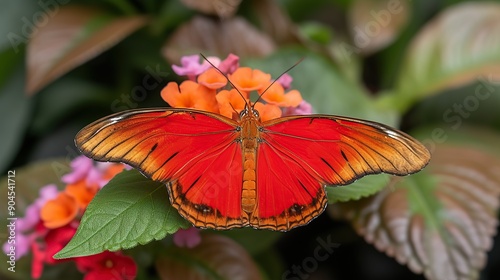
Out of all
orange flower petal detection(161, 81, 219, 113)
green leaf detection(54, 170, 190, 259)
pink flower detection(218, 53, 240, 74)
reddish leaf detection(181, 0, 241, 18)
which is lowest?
green leaf detection(54, 170, 190, 259)

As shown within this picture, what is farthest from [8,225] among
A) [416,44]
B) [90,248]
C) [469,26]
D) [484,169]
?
[469,26]

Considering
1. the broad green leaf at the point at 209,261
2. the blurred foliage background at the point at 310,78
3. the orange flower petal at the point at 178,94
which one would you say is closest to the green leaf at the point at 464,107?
the blurred foliage background at the point at 310,78

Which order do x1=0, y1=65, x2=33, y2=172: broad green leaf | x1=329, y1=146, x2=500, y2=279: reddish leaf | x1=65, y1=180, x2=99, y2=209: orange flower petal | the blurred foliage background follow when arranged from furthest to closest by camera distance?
1. x1=0, y1=65, x2=33, y2=172: broad green leaf
2. the blurred foliage background
3. x1=329, y1=146, x2=500, y2=279: reddish leaf
4. x1=65, y1=180, x2=99, y2=209: orange flower petal

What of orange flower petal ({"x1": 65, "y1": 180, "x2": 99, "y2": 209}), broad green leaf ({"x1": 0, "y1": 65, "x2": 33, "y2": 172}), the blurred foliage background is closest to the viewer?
orange flower petal ({"x1": 65, "y1": 180, "x2": 99, "y2": 209})

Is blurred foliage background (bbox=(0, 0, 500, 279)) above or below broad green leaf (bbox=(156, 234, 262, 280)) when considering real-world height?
above

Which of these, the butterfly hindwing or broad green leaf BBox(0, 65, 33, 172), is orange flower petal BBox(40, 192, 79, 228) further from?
broad green leaf BBox(0, 65, 33, 172)

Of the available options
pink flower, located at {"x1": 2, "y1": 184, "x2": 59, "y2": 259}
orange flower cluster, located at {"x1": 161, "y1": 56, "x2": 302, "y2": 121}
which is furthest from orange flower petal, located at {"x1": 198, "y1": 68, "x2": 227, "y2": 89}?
pink flower, located at {"x1": 2, "y1": 184, "x2": 59, "y2": 259}

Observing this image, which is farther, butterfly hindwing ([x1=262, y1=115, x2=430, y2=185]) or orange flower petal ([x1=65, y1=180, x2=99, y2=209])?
orange flower petal ([x1=65, y1=180, x2=99, y2=209])
